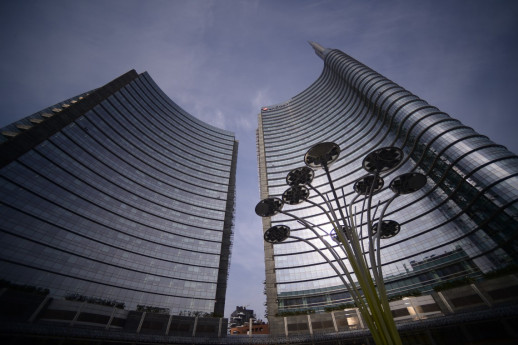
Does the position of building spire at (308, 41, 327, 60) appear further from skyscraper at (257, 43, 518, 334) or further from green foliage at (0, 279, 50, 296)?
green foliage at (0, 279, 50, 296)

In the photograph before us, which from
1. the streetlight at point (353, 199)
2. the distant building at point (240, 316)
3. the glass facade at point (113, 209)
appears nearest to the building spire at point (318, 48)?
the glass facade at point (113, 209)

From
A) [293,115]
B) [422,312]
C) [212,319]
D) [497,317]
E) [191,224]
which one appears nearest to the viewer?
[497,317]

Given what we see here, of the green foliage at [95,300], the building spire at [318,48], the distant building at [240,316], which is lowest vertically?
the green foliage at [95,300]

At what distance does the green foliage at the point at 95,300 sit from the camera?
34312mm

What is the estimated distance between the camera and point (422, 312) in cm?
3312

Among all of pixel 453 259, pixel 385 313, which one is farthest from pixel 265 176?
pixel 385 313

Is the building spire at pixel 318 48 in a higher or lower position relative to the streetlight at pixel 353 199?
higher

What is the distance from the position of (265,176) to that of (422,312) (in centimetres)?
4696

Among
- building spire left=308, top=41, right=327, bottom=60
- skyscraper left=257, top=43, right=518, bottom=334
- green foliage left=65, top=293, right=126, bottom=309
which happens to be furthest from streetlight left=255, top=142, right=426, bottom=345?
building spire left=308, top=41, right=327, bottom=60

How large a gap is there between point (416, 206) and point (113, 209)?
204 ft

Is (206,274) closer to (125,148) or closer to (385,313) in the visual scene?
(125,148)

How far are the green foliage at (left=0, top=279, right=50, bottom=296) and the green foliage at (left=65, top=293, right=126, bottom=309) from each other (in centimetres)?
302

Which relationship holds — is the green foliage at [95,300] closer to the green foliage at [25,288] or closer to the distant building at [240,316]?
the green foliage at [25,288]

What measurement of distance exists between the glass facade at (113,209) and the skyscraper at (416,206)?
1633cm
